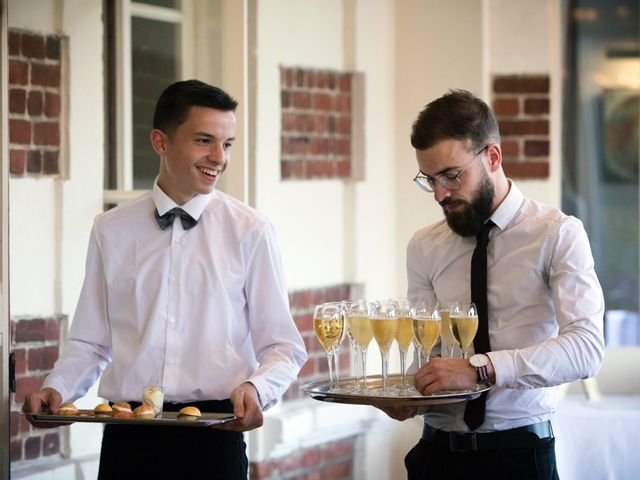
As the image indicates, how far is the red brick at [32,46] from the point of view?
11.9 ft

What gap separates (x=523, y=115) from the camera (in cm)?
483

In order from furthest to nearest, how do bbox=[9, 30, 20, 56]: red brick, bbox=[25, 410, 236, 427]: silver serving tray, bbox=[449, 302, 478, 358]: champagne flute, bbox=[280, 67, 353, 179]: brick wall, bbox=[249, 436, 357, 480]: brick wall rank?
bbox=[280, 67, 353, 179]: brick wall → bbox=[249, 436, 357, 480]: brick wall → bbox=[9, 30, 20, 56]: red brick → bbox=[449, 302, 478, 358]: champagne flute → bbox=[25, 410, 236, 427]: silver serving tray

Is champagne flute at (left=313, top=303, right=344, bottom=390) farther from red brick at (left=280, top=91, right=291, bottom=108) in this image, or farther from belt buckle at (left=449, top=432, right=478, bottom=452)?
red brick at (left=280, top=91, right=291, bottom=108)

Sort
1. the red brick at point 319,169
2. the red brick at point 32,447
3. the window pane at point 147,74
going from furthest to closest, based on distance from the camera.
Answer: the red brick at point 319,169 < the window pane at point 147,74 < the red brick at point 32,447

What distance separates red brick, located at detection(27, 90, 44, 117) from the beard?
1.57 meters

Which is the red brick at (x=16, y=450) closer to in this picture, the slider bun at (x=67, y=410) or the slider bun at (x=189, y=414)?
the slider bun at (x=67, y=410)

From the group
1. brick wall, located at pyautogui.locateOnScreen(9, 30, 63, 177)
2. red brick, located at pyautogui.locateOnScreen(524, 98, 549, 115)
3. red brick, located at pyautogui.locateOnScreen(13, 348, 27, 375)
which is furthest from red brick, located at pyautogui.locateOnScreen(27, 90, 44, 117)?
red brick, located at pyautogui.locateOnScreen(524, 98, 549, 115)

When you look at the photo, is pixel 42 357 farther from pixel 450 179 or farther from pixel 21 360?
pixel 450 179

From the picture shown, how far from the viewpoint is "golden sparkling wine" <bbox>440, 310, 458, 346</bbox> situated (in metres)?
2.60

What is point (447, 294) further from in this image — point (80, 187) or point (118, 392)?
point (80, 187)

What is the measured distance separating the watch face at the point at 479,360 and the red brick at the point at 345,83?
8.12 ft

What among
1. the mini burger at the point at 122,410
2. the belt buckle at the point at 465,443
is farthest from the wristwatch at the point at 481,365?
the mini burger at the point at 122,410

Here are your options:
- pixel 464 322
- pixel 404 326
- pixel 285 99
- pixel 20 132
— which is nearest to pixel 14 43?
pixel 20 132

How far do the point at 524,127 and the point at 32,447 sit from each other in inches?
95.1
